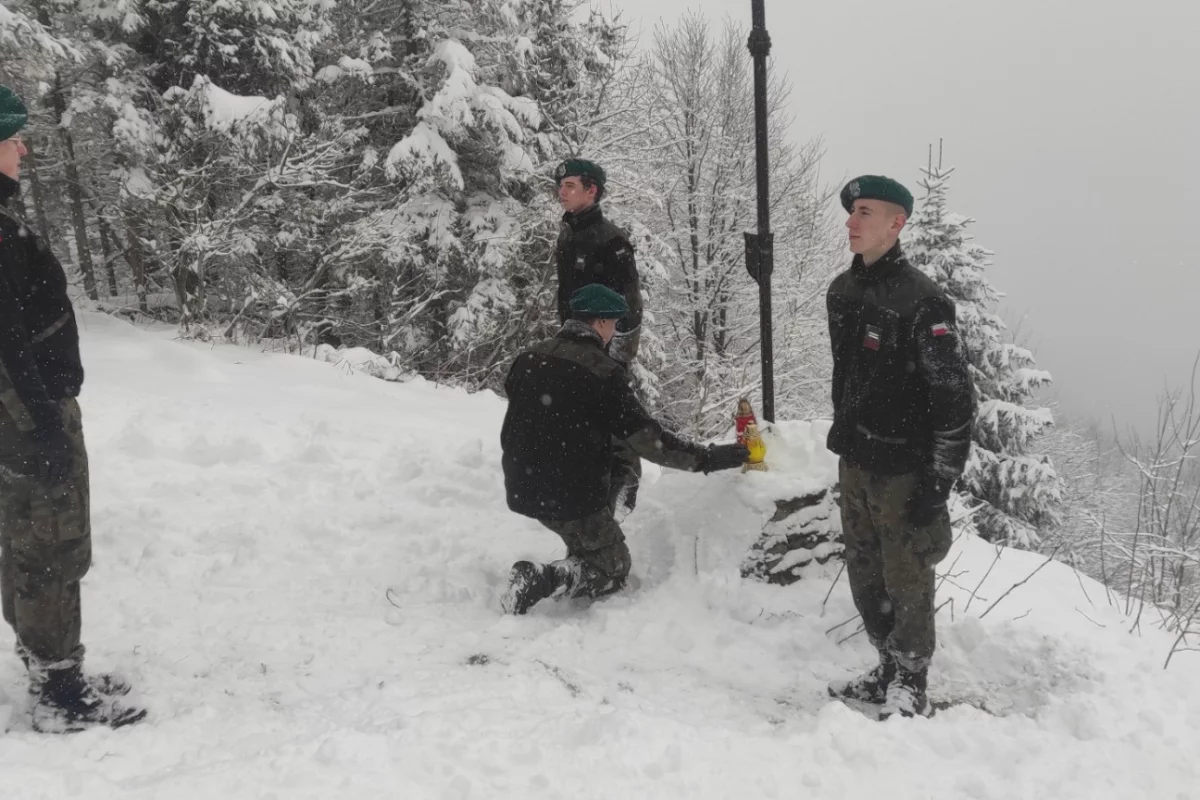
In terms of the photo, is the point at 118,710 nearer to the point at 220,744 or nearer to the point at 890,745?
the point at 220,744

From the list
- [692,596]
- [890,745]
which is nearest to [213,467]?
[692,596]

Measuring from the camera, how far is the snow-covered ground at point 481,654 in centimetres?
233

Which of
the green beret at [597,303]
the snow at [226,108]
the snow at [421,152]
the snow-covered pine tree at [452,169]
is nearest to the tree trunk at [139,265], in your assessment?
the snow at [226,108]

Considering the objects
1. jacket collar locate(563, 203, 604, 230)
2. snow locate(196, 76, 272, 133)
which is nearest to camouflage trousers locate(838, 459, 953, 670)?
jacket collar locate(563, 203, 604, 230)

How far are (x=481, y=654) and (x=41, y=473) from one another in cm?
183

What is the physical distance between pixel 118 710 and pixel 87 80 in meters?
14.3

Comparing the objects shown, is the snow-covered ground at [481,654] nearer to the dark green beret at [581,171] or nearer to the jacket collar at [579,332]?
the jacket collar at [579,332]

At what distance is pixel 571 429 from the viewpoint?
12.2 ft

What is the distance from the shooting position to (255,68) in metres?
12.7

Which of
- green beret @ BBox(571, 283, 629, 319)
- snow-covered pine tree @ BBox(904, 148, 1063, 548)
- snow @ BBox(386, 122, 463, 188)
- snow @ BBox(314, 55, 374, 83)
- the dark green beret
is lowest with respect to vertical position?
snow-covered pine tree @ BBox(904, 148, 1063, 548)

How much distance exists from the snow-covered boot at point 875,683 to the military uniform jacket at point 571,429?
117cm

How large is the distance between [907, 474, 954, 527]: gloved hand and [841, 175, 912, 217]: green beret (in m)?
1.01

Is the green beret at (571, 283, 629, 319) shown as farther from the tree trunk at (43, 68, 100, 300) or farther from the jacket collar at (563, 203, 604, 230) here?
the tree trunk at (43, 68, 100, 300)

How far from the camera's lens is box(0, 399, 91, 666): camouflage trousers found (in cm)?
259
